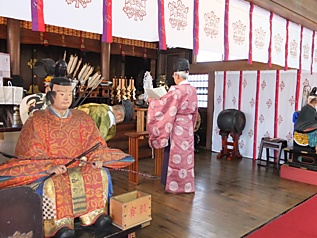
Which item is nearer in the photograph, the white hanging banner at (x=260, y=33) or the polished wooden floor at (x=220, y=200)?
the polished wooden floor at (x=220, y=200)

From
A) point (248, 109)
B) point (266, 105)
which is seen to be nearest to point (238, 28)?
point (266, 105)

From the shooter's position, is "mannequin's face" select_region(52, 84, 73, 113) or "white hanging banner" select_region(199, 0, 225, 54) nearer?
"mannequin's face" select_region(52, 84, 73, 113)

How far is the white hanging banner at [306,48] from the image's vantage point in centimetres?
411

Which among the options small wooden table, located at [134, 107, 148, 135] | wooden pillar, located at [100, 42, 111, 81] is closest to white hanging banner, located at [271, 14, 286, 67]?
small wooden table, located at [134, 107, 148, 135]

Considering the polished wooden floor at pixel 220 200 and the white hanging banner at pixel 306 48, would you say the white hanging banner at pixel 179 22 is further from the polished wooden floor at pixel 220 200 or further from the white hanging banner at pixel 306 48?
the white hanging banner at pixel 306 48

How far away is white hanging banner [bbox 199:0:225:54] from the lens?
2.63 meters

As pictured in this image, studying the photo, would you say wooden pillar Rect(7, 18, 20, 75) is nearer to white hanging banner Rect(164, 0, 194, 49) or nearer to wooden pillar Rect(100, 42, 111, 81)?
wooden pillar Rect(100, 42, 111, 81)

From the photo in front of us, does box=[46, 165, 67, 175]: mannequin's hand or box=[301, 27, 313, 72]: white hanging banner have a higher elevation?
box=[301, 27, 313, 72]: white hanging banner

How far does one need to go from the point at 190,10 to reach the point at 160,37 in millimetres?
439

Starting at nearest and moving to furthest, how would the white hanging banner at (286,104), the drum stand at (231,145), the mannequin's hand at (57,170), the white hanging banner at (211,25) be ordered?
the mannequin's hand at (57,170)
the white hanging banner at (211,25)
the white hanging banner at (286,104)
the drum stand at (231,145)

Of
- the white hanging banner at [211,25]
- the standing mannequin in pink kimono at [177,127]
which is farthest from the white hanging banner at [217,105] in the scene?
the white hanging banner at [211,25]

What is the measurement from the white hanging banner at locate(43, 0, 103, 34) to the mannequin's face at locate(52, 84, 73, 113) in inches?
19.8

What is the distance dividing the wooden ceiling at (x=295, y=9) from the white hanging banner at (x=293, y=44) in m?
0.11

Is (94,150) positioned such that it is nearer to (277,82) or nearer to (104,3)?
(104,3)
